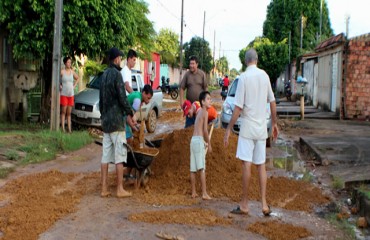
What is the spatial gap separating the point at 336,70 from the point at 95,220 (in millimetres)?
17786

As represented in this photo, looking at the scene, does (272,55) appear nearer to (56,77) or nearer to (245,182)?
(56,77)

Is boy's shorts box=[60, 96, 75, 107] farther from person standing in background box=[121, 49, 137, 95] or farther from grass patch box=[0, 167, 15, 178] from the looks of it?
person standing in background box=[121, 49, 137, 95]

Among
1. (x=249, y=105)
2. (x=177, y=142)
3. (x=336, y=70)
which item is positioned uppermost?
(x=336, y=70)

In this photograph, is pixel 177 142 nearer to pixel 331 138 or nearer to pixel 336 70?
pixel 331 138

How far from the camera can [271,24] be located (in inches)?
2368

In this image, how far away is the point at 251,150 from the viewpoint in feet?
20.4

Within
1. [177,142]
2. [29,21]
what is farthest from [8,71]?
[177,142]

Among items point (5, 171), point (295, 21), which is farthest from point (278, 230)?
point (295, 21)

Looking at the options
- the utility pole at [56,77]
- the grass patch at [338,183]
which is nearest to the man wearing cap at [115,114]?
the grass patch at [338,183]

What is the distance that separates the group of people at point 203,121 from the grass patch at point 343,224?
2.71 ft

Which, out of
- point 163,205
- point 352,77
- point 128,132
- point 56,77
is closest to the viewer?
point 163,205

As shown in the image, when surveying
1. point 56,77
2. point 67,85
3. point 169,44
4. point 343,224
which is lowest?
point 343,224

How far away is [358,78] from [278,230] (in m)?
15.5

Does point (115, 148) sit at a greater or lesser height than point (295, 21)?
lesser
